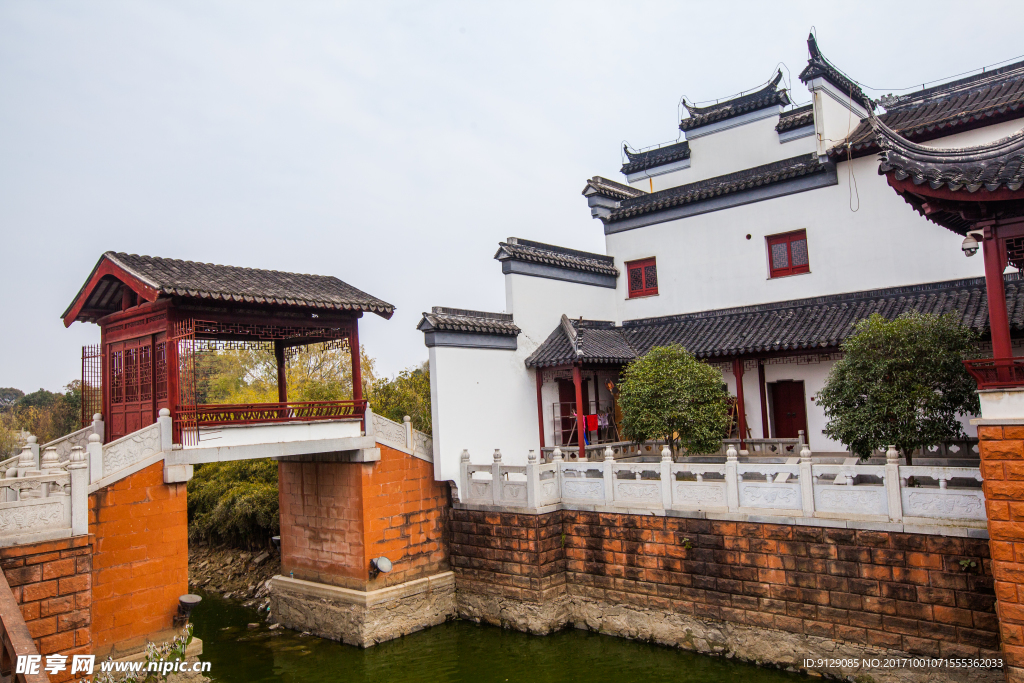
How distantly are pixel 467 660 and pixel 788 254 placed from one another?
32.4ft

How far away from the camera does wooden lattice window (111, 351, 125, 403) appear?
1097 cm

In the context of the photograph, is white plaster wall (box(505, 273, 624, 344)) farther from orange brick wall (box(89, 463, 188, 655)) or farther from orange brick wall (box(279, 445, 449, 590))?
orange brick wall (box(89, 463, 188, 655))

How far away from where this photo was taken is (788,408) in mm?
13820

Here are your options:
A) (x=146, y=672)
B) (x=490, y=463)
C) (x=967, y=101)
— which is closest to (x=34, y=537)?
(x=146, y=672)

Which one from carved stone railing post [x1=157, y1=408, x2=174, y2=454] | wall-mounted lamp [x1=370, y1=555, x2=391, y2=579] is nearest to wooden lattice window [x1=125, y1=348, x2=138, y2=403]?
carved stone railing post [x1=157, y1=408, x2=174, y2=454]

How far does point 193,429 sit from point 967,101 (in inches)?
562

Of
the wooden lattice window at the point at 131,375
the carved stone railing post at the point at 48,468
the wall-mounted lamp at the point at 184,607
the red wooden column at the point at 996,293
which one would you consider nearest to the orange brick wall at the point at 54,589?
the carved stone railing post at the point at 48,468

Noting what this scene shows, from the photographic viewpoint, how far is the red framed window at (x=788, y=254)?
45.9 ft

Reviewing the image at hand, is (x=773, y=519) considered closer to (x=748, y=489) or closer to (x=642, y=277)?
(x=748, y=489)

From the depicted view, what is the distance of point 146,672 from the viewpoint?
8.18 metres

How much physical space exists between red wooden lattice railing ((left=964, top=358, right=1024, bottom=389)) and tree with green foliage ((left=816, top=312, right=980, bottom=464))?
179 centimetres

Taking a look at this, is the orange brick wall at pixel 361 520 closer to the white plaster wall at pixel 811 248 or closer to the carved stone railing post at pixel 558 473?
the carved stone railing post at pixel 558 473

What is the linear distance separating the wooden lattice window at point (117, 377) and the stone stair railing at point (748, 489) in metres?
5.62

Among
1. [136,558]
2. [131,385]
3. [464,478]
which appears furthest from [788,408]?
[131,385]
